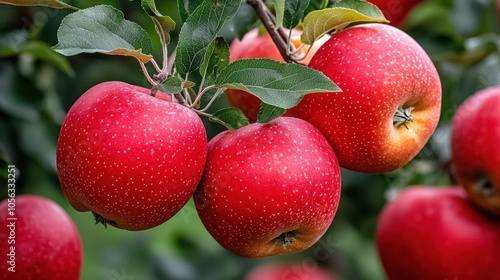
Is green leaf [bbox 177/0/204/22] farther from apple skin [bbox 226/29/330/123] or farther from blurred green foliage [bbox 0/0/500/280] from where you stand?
blurred green foliage [bbox 0/0/500/280]

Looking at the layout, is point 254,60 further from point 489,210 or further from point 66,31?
point 489,210

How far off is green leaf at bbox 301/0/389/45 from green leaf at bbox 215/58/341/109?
84mm

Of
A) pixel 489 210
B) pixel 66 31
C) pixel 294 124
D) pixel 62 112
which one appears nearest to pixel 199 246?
pixel 62 112

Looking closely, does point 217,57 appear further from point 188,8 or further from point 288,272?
point 288,272

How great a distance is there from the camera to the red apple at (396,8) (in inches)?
57.0

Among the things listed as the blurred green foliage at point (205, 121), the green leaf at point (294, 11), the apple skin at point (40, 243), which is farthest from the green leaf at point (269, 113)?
the blurred green foliage at point (205, 121)

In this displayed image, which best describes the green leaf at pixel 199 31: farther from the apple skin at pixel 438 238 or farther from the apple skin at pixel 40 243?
the apple skin at pixel 438 238

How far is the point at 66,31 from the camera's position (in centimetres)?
78

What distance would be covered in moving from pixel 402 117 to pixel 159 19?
317mm

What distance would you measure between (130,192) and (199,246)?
1142mm

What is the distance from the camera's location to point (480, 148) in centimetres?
145

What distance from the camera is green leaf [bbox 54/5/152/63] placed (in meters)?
0.78

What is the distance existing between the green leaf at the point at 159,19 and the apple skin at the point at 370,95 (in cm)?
19

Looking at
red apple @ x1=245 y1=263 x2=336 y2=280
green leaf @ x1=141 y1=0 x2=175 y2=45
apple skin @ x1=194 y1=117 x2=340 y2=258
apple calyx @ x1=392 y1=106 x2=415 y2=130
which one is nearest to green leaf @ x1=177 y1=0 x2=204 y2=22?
green leaf @ x1=141 y1=0 x2=175 y2=45
